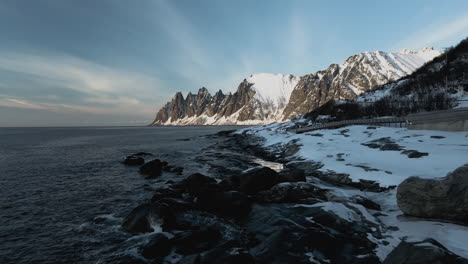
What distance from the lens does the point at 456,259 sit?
261 inches

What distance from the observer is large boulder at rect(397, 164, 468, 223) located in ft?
33.7

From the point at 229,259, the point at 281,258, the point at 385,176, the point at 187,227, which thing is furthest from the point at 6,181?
the point at 385,176

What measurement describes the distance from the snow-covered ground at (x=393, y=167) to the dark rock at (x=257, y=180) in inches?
151

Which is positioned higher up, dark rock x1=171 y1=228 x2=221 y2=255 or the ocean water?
dark rock x1=171 y1=228 x2=221 y2=255

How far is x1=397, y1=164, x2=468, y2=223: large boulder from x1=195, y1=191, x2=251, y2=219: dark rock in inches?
355

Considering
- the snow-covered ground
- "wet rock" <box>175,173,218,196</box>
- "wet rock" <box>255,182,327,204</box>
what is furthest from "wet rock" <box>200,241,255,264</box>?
"wet rock" <box>175,173,218,196</box>

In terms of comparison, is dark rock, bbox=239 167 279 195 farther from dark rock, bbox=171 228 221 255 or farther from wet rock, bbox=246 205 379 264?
dark rock, bbox=171 228 221 255

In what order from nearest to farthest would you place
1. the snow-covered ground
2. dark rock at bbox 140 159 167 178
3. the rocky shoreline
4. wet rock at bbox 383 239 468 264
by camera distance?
wet rock at bbox 383 239 468 264, the rocky shoreline, the snow-covered ground, dark rock at bbox 140 159 167 178

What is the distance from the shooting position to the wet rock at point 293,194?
1533 centimetres

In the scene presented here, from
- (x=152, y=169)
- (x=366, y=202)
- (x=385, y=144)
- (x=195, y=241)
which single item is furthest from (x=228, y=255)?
(x=385, y=144)

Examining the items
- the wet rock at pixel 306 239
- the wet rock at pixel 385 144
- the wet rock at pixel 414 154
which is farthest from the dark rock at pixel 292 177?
the wet rock at pixel 385 144

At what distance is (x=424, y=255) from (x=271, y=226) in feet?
21.9

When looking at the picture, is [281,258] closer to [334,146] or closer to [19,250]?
[19,250]

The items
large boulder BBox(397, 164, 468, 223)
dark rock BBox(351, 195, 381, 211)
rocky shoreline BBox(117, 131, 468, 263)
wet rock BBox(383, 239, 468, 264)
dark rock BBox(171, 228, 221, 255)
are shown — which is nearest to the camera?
wet rock BBox(383, 239, 468, 264)
